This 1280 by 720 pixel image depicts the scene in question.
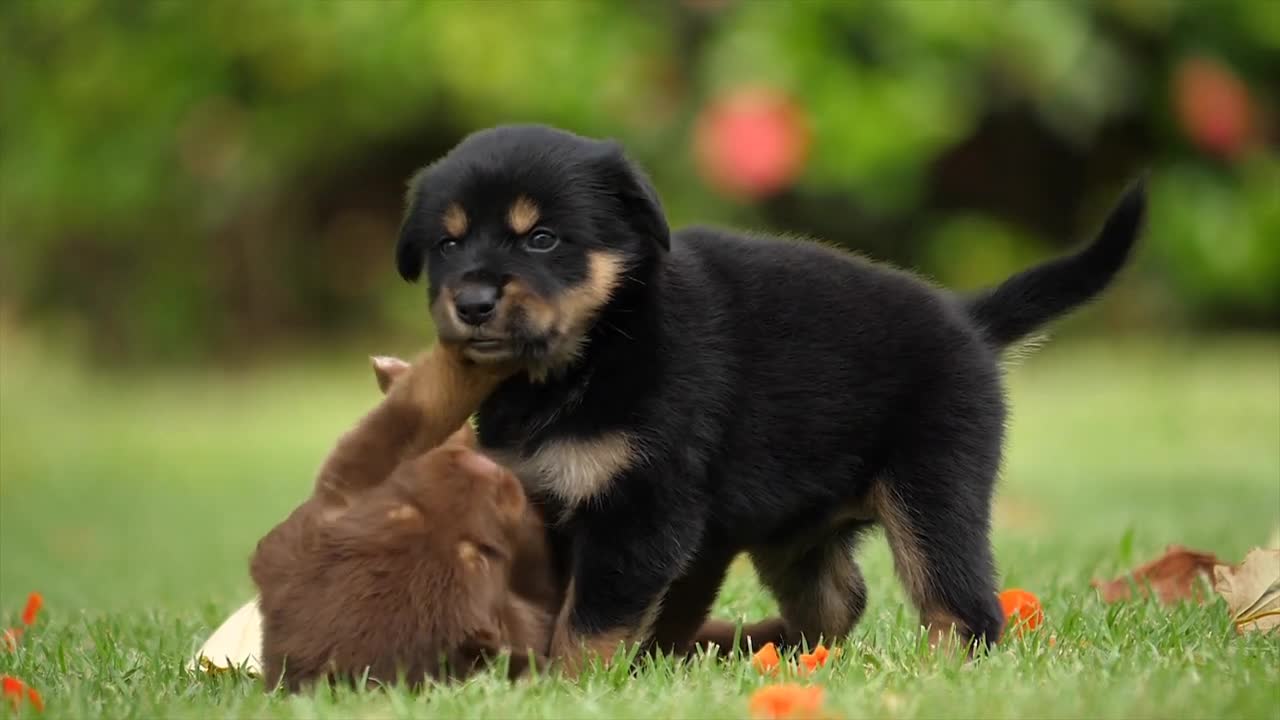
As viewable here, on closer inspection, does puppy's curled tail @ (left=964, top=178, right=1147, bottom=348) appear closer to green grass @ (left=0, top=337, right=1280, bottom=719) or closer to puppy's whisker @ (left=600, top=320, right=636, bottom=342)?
green grass @ (left=0, top=337, right=1280, bottom=719)

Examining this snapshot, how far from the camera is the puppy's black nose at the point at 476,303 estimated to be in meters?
3.40

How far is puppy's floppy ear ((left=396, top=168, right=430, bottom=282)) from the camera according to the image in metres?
3.74

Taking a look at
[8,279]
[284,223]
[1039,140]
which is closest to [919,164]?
[1039,140]

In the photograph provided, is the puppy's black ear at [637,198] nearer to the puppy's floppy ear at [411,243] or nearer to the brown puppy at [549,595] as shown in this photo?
the puppy's floppy ear at [411,243]

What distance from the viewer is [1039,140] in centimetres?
1469

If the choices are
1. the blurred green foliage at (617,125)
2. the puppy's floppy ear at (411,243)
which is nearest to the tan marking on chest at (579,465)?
the puppy's floppy ear at (411,243)

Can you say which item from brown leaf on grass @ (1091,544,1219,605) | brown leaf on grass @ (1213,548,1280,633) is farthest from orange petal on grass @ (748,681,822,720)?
brown leaf on grass @ (1091,544,1219,605)

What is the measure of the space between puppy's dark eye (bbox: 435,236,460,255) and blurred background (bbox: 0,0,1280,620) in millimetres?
7619

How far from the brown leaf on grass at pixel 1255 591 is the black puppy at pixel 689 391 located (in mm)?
579

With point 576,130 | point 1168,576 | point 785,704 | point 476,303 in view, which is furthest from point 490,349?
point 576,130

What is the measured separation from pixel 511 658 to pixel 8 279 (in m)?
13.2

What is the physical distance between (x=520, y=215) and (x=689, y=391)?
527mm

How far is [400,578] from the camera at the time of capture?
321 cm

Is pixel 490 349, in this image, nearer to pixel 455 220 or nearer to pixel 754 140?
pixel 455 220
